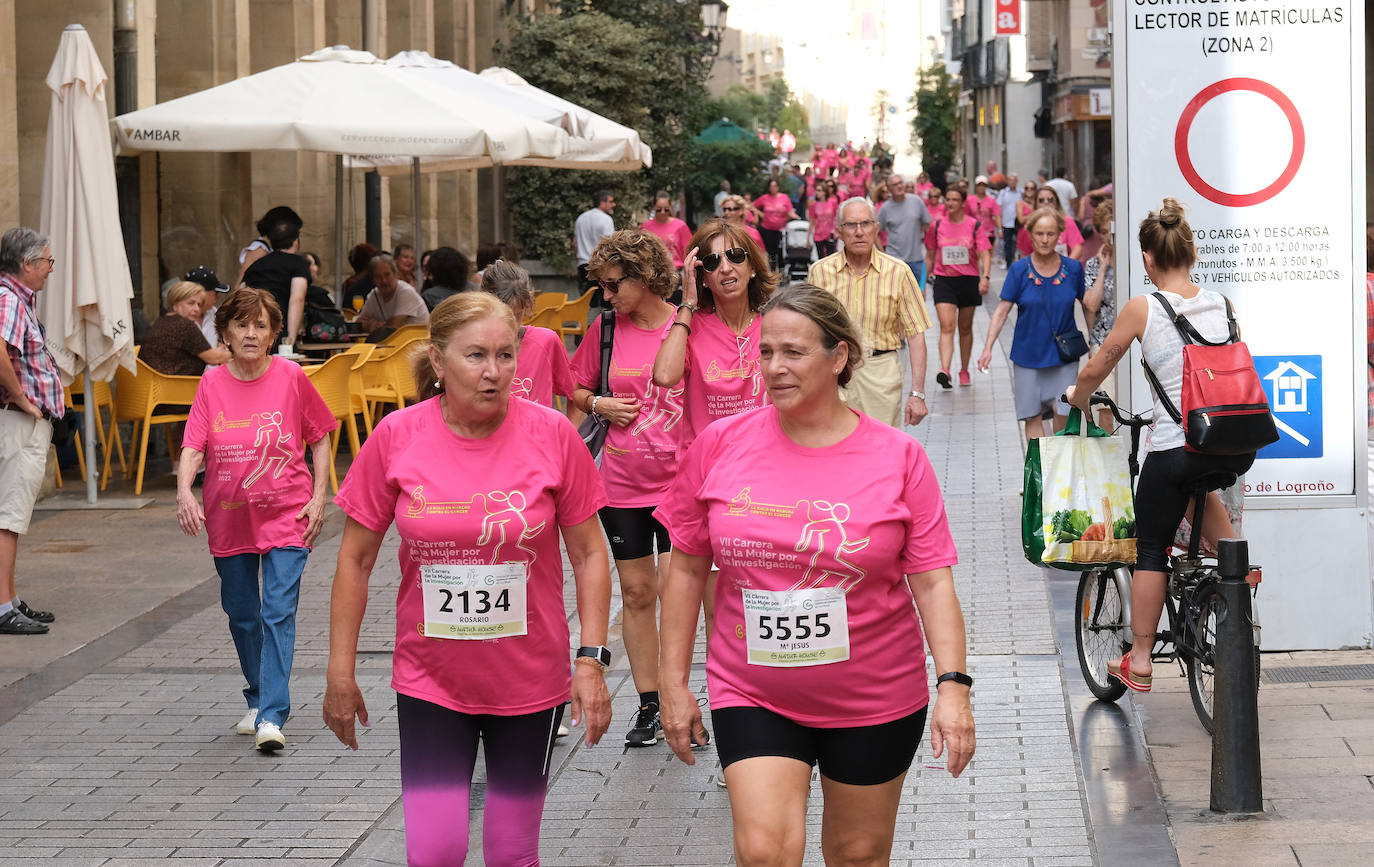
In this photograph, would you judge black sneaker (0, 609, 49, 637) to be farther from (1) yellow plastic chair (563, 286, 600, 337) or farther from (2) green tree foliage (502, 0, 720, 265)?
(2) green tree foliage (502, 0, 720, 265)

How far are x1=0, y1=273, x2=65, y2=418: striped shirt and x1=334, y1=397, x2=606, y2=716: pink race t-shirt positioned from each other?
493cm

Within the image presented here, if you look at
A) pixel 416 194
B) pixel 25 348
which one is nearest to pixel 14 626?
pixel 25 348

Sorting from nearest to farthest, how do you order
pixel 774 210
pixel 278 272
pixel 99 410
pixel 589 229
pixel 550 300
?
pixel 99 410 < pixel 278 272 < pixel 550 300 < pixel 589 229 < pixel 774 210

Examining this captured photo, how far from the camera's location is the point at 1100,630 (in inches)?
282

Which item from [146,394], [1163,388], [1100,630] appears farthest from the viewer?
[146,394]

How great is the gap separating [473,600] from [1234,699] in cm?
266

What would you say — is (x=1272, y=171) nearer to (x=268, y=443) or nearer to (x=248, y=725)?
(x=268, y=443)

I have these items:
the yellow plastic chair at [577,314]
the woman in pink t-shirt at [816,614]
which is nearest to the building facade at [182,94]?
the yellow plastic chair at [577,314]

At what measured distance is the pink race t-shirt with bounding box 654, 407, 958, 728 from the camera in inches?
152

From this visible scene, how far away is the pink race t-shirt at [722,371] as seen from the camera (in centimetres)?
627

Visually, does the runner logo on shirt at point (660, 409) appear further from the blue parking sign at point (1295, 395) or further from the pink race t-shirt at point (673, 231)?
the pink race t-shirt at point (673, 231)

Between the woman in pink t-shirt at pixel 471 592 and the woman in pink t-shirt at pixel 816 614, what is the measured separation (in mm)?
371

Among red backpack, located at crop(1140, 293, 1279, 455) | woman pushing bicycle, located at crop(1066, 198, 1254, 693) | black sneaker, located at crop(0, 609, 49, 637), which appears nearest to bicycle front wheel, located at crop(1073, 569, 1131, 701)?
woman pushing bicycle, located at crop(1066, 198, 1254, 693)

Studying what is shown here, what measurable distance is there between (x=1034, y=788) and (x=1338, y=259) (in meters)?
2.79
